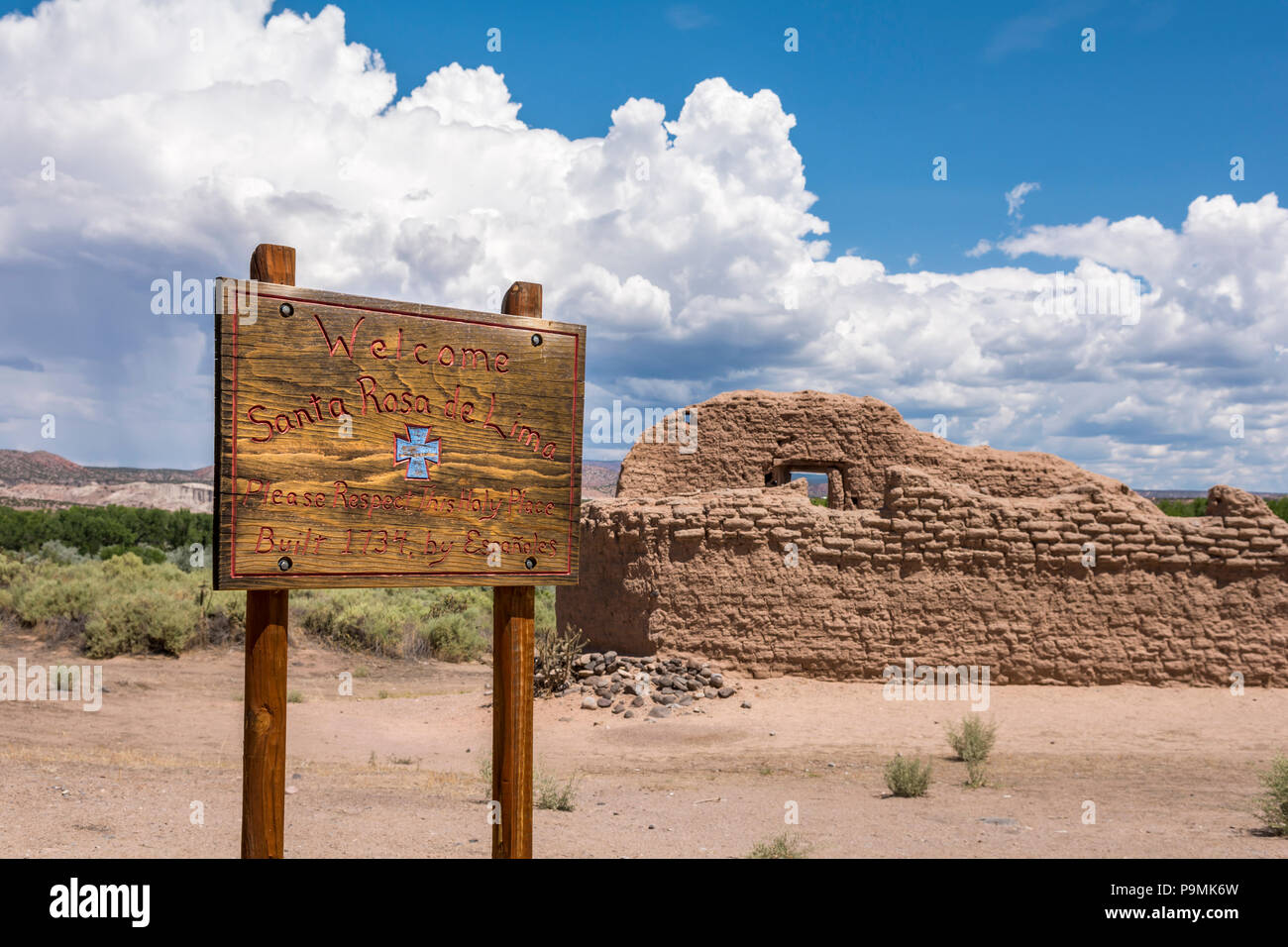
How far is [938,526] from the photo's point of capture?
11.1 meters

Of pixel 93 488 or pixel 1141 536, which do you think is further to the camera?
pixel 93 488

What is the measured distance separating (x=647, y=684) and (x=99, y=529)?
28371 millimetres

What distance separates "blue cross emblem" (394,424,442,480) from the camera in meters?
3.48

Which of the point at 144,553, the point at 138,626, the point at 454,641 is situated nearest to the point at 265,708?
the point at 138,626

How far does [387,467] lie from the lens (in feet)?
11.3

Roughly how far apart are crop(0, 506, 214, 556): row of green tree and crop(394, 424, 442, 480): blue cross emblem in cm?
2713

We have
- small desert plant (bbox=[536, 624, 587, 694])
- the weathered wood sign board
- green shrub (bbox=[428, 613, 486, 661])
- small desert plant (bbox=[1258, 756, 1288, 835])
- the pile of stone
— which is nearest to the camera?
the weathered wood sign board

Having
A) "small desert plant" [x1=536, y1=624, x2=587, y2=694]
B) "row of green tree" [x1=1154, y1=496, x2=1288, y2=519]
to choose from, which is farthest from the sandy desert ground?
"row of green tree" [x1=1154, y1=496, x2=1288, y2=519]

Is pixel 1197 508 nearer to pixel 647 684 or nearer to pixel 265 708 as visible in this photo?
pixel 647 684

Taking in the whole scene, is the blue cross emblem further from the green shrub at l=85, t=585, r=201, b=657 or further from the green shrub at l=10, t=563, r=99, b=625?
the green shrub at l=10, t=563, r=99, b=625
